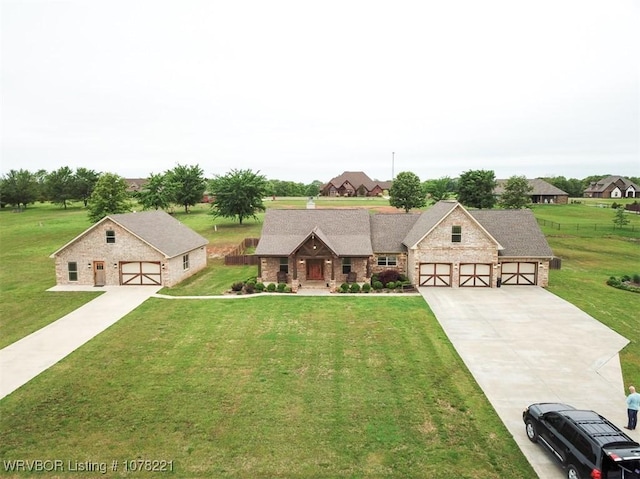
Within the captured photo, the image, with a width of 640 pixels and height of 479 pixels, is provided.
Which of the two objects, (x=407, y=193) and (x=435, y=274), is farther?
(x=407, y=193)

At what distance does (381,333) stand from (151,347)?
12130 millimetres

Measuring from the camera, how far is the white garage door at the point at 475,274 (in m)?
33.7

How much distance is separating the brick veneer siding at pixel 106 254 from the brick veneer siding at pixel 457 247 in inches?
810

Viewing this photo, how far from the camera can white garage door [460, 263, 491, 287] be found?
3366 cm

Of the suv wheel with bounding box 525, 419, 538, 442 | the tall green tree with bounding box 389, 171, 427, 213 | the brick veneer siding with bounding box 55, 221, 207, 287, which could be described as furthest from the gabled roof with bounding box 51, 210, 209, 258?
the tall green tree with bounding box 389, 171, 427, 213

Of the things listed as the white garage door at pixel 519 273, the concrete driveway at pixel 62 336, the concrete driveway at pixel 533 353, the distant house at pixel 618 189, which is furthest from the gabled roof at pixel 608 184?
the concrete driveway at pixel 62 336

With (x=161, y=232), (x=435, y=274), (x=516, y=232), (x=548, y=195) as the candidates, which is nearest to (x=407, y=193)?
(x=516, y=232)

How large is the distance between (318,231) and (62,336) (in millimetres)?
19121

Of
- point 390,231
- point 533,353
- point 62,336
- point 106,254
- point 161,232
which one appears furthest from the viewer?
point 390,231

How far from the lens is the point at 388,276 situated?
33.9 meters

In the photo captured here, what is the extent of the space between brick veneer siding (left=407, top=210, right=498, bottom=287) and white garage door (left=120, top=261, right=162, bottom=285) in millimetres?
20657

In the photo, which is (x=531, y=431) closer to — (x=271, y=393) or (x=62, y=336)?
(x=271, y=393)

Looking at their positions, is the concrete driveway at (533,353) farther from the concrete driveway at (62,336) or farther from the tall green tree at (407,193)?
the tall green tree at (407,193)

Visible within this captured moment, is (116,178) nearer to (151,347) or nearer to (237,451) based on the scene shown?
(151,347)
